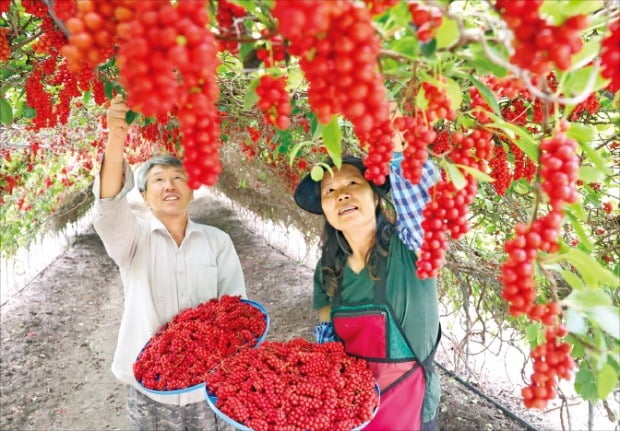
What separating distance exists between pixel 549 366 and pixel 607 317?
11 cm

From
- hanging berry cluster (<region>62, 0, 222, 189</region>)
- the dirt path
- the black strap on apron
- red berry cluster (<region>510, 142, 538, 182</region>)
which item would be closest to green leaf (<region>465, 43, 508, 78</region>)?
hanging berry cluster (<region>62, 0, 222, 189</region>)

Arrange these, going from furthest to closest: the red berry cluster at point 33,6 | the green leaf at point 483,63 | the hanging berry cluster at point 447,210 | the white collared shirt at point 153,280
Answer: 1. the white collared shirt at point 153,280
2. the red berry cluster at point 33,6
3. the hanging berry cluster at point 447,210
4. the green leaf at point 483,63

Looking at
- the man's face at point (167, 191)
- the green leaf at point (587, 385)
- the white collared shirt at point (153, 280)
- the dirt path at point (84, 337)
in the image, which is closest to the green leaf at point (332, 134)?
the green leaf at point (587, 385)

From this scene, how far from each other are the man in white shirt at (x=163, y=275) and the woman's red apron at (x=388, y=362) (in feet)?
2.68

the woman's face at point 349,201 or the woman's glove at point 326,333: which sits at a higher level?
the woman's face at point 349,201

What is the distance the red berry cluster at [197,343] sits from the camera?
4.90 ft

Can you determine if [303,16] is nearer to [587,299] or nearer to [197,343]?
[587,299]

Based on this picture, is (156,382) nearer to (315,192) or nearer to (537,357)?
(315,192)

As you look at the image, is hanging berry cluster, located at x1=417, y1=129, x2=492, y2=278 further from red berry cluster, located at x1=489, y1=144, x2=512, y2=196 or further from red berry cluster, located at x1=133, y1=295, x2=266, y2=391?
red berry cluster, located at x1=133, y1=295, x2=266, y2=391

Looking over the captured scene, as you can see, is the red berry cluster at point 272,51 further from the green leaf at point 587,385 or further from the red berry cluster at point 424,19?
the green leaf at point 587,385

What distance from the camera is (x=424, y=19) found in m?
0.54

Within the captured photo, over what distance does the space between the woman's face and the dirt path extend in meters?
2.30

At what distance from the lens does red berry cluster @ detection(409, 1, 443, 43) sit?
1.72 feet

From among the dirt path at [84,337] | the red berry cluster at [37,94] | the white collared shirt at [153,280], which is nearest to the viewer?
the red berry cluster at [37,94]
